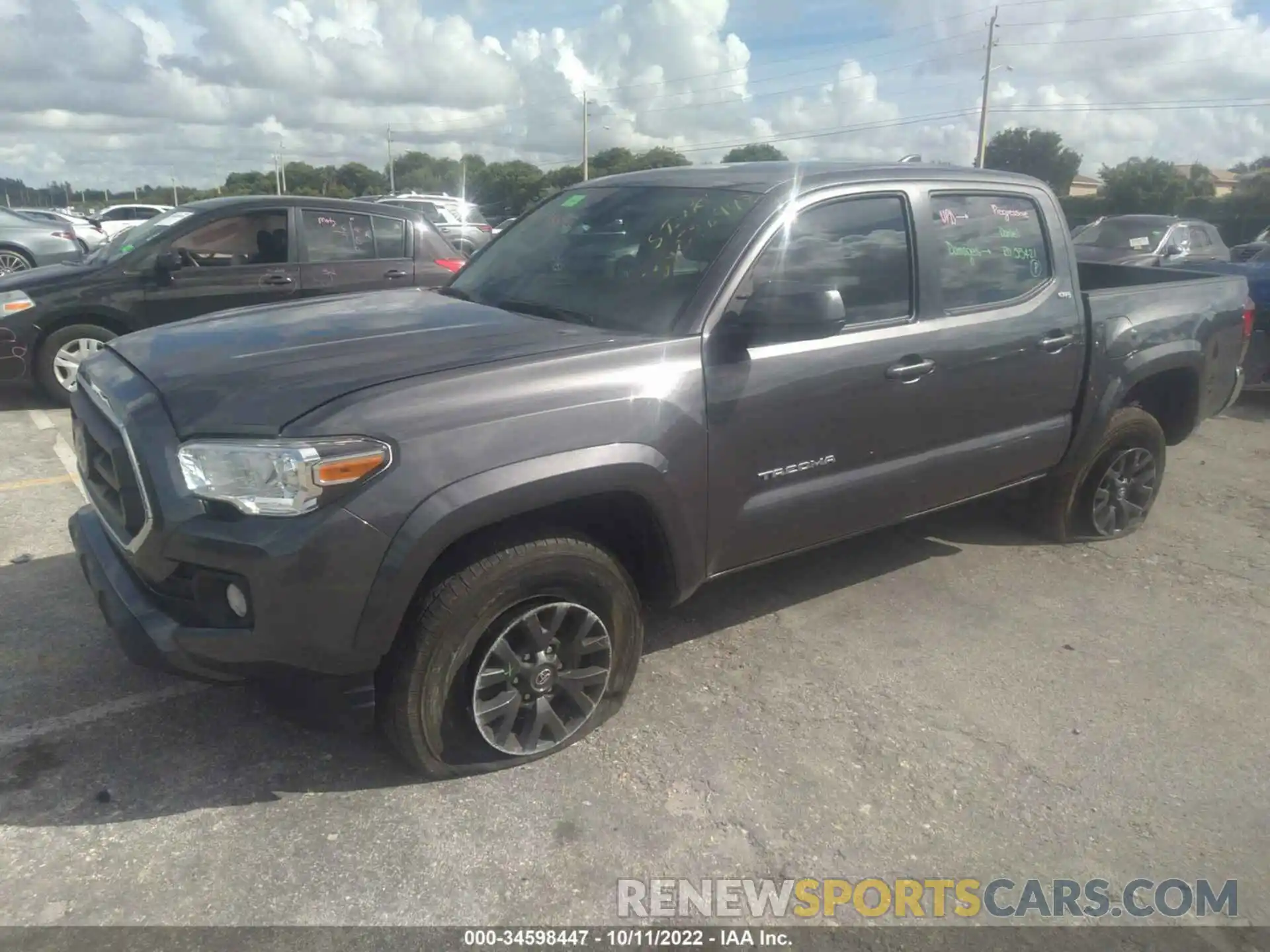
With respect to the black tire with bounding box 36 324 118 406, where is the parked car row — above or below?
above

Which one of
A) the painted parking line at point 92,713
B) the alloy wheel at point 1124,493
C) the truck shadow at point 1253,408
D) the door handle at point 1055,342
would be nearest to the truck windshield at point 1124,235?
the truck shadow at point 1253,408

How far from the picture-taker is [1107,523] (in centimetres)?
516

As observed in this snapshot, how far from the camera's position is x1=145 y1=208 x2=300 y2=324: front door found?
7.22 m

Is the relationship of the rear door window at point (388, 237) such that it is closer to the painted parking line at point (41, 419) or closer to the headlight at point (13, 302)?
the headlight at point (13, 302)

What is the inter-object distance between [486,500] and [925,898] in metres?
1.60

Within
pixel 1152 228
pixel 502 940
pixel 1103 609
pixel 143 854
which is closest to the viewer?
pixel 502 940

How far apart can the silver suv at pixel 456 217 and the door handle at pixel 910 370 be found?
15967 mm

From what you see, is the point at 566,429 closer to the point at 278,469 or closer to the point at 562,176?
the point at 278,469

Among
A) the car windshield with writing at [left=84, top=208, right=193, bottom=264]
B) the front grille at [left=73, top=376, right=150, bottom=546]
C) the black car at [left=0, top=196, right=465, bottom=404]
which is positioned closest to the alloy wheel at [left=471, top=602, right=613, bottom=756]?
the front grille at [left=73, top=376, right=150, bottom=546]

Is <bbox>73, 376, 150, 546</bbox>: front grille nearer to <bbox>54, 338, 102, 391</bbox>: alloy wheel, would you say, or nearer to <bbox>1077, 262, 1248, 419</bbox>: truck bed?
<bbox>1077, 262, 1248, 419</bbox>: truck bed

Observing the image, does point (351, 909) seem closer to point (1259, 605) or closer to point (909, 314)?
point (909, 314)

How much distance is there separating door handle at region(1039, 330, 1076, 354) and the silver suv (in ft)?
51.2

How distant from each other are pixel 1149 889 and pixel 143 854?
108 inches

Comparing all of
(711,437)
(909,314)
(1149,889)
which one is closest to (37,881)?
(711,437)
